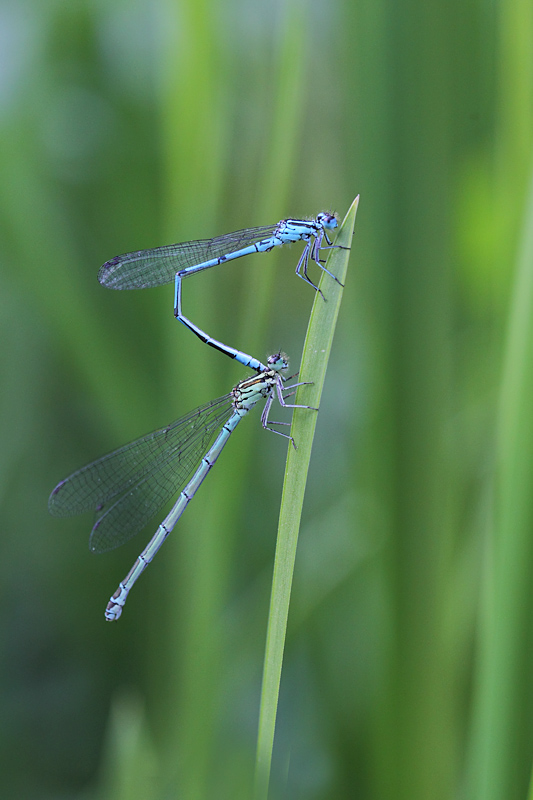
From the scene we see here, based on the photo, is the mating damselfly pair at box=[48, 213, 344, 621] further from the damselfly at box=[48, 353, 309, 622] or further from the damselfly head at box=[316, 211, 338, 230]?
the damselfly head at box=[316, 211, 338, 230]

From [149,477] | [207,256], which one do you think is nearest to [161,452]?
[149,477]

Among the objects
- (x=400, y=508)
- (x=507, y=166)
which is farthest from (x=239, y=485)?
(x=507, y=166)

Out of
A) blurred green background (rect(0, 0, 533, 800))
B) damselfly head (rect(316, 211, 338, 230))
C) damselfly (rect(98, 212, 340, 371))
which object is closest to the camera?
blurred green background (rect(0, 0, 533, 800))

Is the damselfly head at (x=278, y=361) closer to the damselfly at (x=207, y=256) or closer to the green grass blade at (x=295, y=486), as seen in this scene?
the damselfly at (x=207, y=256)

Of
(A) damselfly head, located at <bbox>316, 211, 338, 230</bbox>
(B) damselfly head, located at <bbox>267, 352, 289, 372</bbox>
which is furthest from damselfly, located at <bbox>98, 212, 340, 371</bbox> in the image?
(B) damselfly head, located at <bbox>267, 352, 289, 372</bbox>

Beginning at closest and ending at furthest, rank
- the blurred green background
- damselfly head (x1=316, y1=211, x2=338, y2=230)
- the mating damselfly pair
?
the blurred green background < damselfly head (x1=316, y1=211, x2=338, y2=230) < the mating damselfly pair

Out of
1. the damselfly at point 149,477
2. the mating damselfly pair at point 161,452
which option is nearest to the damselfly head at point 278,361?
the mating damselfly pair at point 161,452

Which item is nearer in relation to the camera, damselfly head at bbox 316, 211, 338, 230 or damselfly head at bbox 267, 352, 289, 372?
damselfly head at bbox 316, 211, 338, 230
